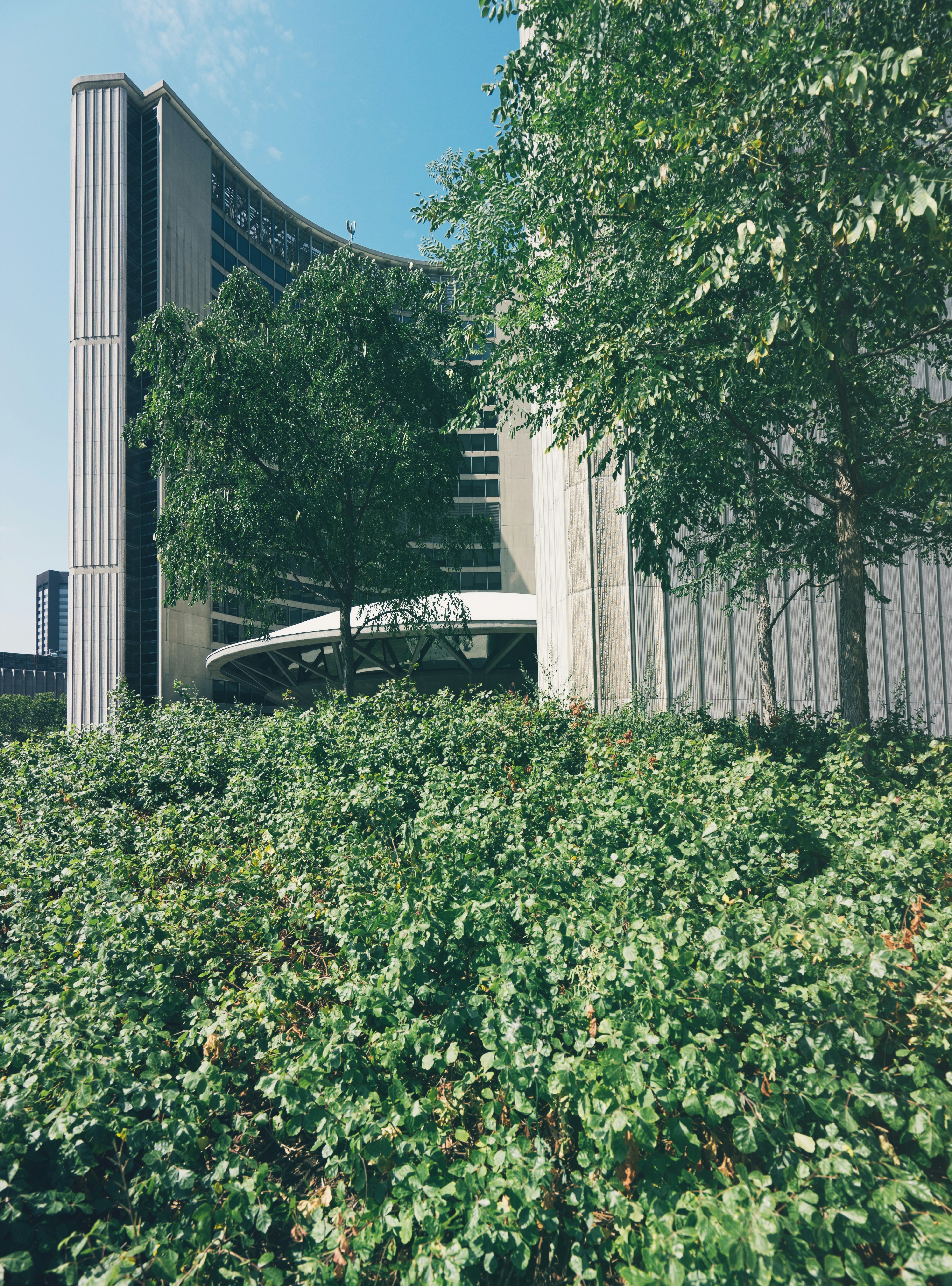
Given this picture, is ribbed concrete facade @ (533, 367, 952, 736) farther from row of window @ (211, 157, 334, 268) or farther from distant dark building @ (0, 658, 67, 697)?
distant dark building @ (0, 658, 67, 697)

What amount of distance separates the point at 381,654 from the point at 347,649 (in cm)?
1380

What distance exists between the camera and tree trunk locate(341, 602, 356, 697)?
13.5 metres

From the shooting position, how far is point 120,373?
44.0 meters

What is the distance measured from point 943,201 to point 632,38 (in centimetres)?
337

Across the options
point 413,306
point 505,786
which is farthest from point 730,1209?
point 413,306

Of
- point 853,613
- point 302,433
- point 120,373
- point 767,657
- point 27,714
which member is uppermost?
point 120,373

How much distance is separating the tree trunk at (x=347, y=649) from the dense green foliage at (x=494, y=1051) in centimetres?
876

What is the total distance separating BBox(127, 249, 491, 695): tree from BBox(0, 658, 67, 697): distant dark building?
352ft

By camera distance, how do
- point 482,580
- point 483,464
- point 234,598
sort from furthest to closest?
point 482,580 → point 483,464 → point 234,598

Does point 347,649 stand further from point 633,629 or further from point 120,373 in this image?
point 120,373

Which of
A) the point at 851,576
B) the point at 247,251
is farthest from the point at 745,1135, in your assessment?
the point at 247,251

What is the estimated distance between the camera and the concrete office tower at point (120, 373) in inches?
1713

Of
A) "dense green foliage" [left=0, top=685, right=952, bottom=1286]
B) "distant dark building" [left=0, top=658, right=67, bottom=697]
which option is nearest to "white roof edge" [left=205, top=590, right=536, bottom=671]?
"dense green foliage" [left=0, top=685, right=952, bottom=1286]

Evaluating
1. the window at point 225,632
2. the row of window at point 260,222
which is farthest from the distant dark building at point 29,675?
the row of window at point 260,222
